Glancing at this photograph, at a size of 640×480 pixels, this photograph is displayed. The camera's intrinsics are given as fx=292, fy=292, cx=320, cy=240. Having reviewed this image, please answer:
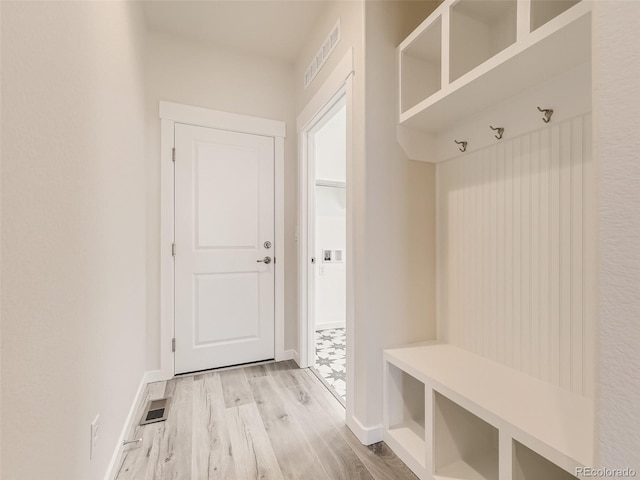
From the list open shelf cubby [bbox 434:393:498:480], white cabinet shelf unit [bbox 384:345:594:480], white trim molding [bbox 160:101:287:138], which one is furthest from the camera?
white trim molding [bbox 160:101:287:138]

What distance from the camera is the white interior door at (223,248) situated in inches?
89.4

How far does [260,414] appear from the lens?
1.73 metres

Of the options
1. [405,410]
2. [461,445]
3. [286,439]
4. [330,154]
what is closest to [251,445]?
[286,439]

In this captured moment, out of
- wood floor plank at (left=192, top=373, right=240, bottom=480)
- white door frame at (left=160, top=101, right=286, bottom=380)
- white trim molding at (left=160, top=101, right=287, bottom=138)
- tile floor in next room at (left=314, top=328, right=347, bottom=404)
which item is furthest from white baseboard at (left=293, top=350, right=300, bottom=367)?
white trim molding at (left=160, top=101, right=287, bottom=138)

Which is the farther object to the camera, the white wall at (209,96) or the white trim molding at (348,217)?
the white wall at (209,96)

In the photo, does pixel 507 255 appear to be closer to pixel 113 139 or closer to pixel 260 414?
pixel 260 414

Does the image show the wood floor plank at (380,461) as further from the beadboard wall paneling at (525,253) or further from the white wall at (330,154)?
the white wall at (330,154)

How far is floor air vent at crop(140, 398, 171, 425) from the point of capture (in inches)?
65.9

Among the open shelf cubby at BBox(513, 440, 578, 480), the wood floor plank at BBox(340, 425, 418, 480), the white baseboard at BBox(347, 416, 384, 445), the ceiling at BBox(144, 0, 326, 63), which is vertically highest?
the ceiling at BBox(144, 0, 326, 63)

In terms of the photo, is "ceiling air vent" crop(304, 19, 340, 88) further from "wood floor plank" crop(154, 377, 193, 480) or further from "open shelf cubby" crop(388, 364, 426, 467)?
"wood floor plank" crop(154, 377, 193, 480)

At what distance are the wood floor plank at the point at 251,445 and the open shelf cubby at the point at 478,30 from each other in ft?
6.19

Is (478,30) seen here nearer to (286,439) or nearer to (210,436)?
(286,439)

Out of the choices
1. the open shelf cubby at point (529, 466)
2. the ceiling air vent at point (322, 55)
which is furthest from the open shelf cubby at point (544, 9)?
the open shelf cubby at point (529, 466)

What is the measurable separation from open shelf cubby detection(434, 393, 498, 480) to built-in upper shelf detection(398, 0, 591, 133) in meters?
1.27
